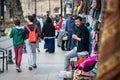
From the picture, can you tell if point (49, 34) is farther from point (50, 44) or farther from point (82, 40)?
point (82, 40)

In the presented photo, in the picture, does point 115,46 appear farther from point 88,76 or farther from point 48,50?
point 48,50

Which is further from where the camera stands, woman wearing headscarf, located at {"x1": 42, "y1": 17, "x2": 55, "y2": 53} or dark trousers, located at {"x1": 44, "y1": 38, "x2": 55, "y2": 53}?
dark trousers, located at {"x1": 44, "y1": 38, "x2": 55, "y2": 53}

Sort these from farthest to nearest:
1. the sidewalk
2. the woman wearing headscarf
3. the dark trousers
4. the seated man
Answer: the dark trousers
the woman wearing headscarf
the sidewalk
the seated man

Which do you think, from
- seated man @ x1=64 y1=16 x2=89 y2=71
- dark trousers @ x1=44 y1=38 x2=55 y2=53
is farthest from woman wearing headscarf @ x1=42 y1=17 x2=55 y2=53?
seated man @ x1=64 y1=16 x2=89 y2=71

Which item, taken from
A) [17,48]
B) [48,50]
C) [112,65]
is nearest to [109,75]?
[112,65]

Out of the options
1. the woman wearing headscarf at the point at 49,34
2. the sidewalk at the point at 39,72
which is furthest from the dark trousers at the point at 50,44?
the sidewalk at the point at 39,72

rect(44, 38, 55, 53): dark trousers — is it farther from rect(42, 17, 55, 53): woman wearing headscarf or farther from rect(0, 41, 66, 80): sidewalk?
rect(0, 41, 66, 80): sidewalk

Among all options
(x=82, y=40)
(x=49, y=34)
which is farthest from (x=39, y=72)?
(x=49, y=34)

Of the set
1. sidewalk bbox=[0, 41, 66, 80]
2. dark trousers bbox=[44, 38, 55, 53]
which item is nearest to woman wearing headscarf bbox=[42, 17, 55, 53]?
dark trousers bbox=[44, 38, 55, 53]

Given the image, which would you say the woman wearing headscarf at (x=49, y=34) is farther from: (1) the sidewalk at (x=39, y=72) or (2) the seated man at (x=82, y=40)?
(2) the seated man at (x=82, y=40)

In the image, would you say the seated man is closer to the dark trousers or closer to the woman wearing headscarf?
the woman wearing headscarf

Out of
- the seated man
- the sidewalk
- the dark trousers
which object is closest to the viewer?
the seated man

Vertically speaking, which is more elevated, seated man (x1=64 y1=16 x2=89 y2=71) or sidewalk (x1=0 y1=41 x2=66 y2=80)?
seated man (x1=64 y1=16 x2=89 y2=71)

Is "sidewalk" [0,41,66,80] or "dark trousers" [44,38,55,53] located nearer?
"sidewalk" [0,41,66,80]
